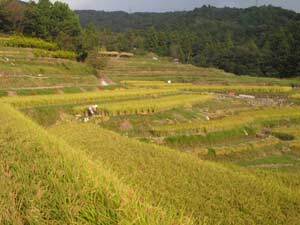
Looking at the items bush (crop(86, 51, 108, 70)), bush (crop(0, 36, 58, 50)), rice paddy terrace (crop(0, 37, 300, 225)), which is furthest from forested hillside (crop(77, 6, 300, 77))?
rice paddy terrace (crop(0, 37, 300, 225))

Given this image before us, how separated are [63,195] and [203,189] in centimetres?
412

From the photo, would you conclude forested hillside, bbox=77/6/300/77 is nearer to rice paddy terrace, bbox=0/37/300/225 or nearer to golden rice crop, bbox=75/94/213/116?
golden rice crop, bbox=75/94/213/116

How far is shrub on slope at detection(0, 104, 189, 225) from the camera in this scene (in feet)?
20.7

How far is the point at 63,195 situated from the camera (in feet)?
23.8

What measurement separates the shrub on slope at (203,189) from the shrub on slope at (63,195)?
138 cm

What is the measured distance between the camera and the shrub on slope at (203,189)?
911cm

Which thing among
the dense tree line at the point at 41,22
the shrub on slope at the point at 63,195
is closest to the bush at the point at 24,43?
the dense tree line at the point at 41,22

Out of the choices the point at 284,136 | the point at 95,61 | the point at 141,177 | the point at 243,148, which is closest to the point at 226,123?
the point at 284,136

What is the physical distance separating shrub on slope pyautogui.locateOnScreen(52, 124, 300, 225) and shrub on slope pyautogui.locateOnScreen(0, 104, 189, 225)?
54.3 inches

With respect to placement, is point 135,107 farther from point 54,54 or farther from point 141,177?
point 54,54

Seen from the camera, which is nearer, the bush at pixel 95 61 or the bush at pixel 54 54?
the bush at pixel 54 54

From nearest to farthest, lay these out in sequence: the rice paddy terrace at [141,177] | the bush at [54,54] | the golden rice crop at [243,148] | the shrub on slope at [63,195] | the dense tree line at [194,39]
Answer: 1. the shrub on slope at [63,195]
2. the rice paddy terrace at [141,177]
3. the golden rice crop at [243,148]
4. the bush at [54,54]
5. the dense tree line at [194,39]

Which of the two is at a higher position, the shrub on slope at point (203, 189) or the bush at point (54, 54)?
the shrub on slope at point (203, 189)

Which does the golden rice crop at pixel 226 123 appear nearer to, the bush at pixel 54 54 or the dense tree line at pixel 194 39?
the bush at pixel 54 54
